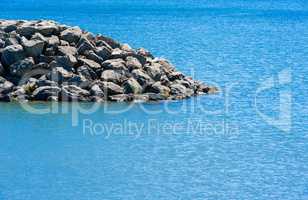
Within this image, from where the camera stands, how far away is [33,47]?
47188 mm

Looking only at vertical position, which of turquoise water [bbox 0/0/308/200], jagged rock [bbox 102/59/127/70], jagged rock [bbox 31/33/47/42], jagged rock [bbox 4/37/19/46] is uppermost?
jagged rock [bbox 31/33/47/42]

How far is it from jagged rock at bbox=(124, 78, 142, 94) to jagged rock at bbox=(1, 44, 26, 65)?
4.82 m

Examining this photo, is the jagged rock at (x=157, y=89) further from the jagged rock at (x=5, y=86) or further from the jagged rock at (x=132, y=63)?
the jagged rock at (x=5, y=86)

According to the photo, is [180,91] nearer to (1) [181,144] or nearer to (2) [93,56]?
(2) [93,56]

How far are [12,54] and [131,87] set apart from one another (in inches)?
218

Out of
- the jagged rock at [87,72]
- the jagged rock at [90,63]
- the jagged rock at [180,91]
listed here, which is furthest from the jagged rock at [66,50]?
the jagged rock at [180,91]

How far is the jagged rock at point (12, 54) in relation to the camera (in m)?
47.2

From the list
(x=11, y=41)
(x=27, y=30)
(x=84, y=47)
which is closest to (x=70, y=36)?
(x=84, y=47)

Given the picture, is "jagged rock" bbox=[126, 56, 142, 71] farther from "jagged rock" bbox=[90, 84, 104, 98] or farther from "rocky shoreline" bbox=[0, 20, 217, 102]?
"jagged rock" bbox=[90, 84, 104, 98]

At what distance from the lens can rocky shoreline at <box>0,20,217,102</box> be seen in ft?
151

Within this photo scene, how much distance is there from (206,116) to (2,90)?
29.2 ft

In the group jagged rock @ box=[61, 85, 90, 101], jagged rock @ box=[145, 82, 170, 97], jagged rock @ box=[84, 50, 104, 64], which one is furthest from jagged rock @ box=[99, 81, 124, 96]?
jagged rock @ box=[84, 50, 104, 64]

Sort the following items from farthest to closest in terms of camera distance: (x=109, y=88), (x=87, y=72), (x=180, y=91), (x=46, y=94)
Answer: (x=180, y=91) → (x=87, y=72) → (x=109, y=88) → (x=46, y=94)

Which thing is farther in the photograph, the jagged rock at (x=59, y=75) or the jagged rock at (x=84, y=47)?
the jagged rock at (x=84, y=47)
